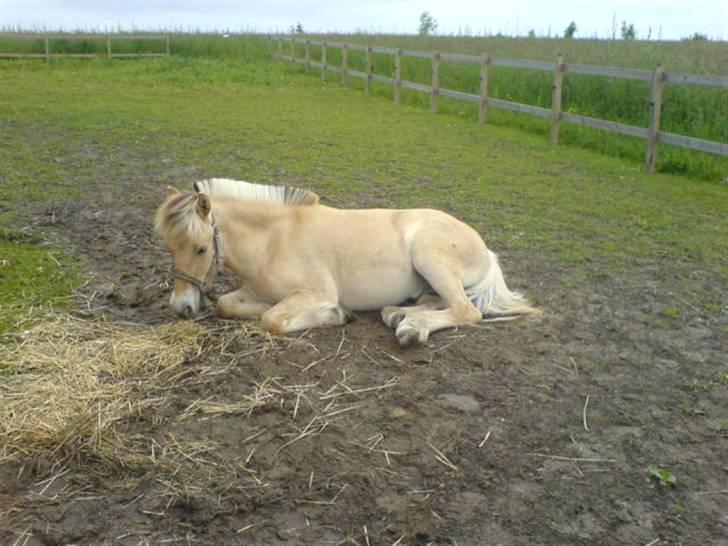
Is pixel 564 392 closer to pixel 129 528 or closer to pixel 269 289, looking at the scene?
pixel 269 289

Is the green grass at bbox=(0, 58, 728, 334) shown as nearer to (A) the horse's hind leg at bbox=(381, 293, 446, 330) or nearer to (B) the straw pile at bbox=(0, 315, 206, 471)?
(B) the straw pile at bbox=(0, 315, 206, 471)

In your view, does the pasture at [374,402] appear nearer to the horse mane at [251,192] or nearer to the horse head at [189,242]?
the horse head at [189,242]

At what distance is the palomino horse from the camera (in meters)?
5.31

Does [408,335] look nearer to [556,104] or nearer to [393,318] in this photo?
[393,318]

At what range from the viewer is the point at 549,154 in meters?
13.2

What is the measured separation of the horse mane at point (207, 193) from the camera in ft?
16.1

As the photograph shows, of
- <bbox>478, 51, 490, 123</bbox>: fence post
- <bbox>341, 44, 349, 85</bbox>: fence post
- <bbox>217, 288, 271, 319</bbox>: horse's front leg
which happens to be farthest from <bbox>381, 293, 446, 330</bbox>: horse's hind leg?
<bbox>341, 44, 349, 85</bbox>: fence post

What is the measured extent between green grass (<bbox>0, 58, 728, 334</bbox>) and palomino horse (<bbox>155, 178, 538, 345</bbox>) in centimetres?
148

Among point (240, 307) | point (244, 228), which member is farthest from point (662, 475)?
point (244, 228)

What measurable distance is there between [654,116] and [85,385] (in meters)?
9.66

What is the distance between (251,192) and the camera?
557 cm

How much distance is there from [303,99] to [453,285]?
16473 millimetres

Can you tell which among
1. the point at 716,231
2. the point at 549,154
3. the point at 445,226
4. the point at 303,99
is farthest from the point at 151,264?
the point at 303,99

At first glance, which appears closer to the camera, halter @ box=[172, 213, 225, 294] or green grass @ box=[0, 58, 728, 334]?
halter @ box=[172, 213, 225, 294]
